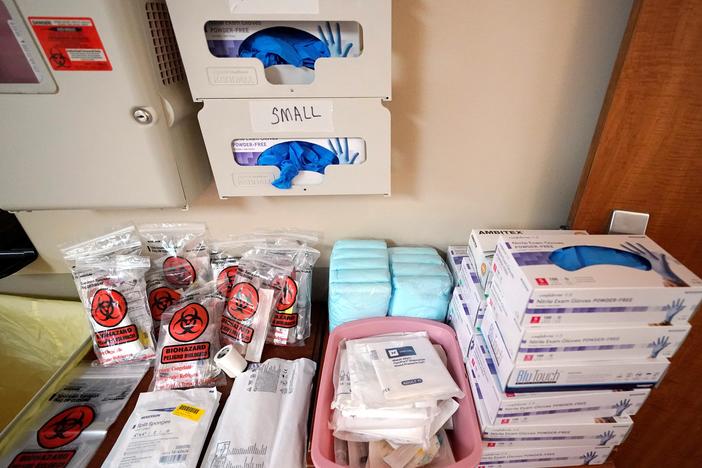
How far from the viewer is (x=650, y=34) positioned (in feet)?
1.86

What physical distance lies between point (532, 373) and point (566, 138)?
0.52 meters

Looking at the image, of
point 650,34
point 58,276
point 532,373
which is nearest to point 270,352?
point 532,373

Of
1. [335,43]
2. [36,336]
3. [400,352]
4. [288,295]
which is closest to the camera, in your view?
[335,43]

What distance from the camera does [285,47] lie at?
590 millimetres

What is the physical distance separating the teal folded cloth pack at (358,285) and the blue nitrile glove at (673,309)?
46 cm

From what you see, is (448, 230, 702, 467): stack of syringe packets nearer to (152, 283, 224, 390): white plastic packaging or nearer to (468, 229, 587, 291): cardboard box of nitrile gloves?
(468, 229, 587, 291): cardboard box of nitrile gloves

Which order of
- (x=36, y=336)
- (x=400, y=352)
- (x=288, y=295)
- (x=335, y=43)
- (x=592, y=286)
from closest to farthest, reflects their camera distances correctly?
1. (x=592, y=286)
2. (x=335, y=43)
3. (x=400, y=352)
4. (x=288, y=295)
5. (x=36, y=336)

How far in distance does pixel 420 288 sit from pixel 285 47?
556mm

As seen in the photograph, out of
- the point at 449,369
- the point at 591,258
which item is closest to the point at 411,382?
the point at 449,369

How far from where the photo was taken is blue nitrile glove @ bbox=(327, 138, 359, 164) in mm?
654

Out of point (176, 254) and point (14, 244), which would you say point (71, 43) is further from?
point (14, 244)

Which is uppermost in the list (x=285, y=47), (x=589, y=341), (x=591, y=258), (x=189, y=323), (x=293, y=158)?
(x=285, y=47)

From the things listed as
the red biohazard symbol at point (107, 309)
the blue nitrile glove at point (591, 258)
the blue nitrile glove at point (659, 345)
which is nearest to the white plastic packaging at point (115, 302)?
the red biohazard symbol at point (107, 309)

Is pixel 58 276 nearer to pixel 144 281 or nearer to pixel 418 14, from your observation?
pixel 144 281
